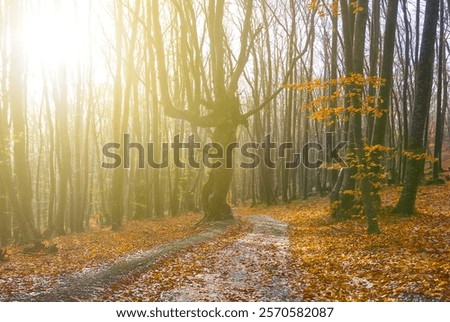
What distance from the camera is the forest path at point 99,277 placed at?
6528 millimetres

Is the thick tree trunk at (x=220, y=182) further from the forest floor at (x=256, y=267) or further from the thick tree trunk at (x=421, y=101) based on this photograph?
the thick tree trunk at (x=421, y=101)

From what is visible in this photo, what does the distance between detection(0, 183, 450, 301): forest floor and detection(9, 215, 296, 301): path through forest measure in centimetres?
2

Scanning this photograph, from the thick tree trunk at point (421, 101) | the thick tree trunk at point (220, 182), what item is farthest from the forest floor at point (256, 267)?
the thick tree trunk at point (220, 182)

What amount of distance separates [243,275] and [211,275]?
2.13ft

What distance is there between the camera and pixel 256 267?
8.70 metres

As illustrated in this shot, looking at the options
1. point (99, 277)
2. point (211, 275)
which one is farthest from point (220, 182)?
point (99, 277)

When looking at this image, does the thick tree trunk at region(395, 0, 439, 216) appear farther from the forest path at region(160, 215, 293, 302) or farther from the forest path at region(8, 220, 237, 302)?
the forest path at region(8, 220, 237, 302)

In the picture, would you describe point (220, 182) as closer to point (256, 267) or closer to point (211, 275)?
point (256, 267)

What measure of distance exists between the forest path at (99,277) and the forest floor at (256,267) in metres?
0.02

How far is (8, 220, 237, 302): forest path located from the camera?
6528 mm

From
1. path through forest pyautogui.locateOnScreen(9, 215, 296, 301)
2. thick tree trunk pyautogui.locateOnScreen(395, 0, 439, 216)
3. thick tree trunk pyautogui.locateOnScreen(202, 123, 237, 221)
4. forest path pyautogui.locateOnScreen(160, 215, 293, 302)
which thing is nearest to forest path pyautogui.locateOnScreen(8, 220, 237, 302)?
path through forest pyautogui.locateOnScreen(9, 215, 296, 301)
